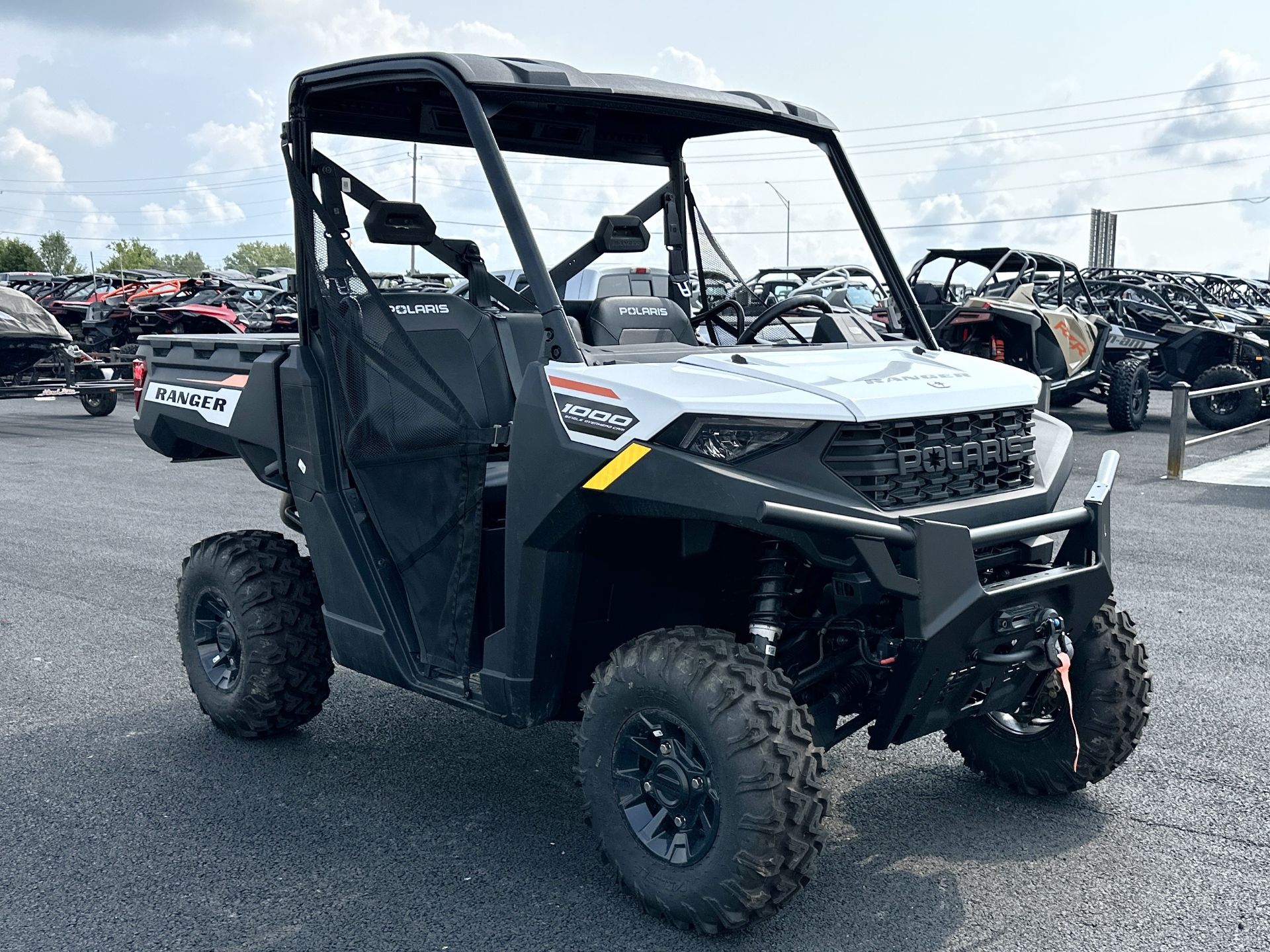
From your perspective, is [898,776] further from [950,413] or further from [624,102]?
[624,102]

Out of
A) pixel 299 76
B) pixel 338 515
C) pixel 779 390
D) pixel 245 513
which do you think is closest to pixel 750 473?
pixel 779 390

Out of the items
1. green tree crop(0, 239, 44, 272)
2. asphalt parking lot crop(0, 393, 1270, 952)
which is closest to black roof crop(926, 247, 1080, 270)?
asphalt parking lot crop(0, 393, 1270, 952)

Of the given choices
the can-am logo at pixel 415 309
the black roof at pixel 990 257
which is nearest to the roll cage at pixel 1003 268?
the black roof at pixel 990 257

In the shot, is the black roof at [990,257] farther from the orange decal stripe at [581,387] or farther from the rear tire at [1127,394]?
the orange decal stripe at [581,387]

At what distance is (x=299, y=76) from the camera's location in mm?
4242

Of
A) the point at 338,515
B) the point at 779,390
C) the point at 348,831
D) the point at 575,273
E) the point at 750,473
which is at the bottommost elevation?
the point at 348,831

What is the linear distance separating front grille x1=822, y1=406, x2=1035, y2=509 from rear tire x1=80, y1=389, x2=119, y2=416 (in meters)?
17.5

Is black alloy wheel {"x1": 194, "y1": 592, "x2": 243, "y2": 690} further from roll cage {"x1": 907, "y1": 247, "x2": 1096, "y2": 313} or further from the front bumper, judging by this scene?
roll cage {"x1": 907, "y1": 247, "x2": 1096, "y2": 313}

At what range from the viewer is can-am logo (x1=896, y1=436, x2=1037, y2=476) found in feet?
10.8

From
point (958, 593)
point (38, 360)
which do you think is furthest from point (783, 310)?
point (38, 360)

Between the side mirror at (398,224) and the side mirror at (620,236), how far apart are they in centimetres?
76

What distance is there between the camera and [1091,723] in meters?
4.04

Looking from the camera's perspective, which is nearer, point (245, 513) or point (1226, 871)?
point (1226, 871)

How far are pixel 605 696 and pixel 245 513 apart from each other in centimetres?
727
